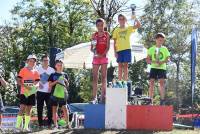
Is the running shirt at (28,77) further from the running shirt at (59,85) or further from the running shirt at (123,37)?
the running shirt at (123,37)

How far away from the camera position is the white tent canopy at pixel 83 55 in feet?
51.0

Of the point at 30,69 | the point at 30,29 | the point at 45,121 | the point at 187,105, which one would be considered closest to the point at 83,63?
the point at 45,121

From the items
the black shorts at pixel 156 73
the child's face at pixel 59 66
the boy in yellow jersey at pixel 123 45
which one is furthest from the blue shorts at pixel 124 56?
the child's face at pixel 59 66

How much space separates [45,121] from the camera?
1261 cm

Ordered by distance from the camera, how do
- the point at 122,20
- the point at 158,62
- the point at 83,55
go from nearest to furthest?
1. the point at 122,20
2. the point at 158,62
3. the point at 83,55

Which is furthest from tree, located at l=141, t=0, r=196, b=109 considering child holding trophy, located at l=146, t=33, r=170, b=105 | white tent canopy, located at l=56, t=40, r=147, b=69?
child holding trophy, located at l=146, t=33, r=170, b=105

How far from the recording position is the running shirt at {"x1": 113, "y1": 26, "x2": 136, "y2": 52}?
450 inches

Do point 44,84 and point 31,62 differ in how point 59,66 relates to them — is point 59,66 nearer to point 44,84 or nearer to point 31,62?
point 31,62

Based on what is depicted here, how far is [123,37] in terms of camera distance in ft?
37.6

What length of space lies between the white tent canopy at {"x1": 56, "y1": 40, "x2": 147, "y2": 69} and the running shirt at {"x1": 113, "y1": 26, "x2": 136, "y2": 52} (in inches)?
150

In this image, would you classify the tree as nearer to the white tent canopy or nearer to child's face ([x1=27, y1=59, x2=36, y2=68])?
the white tent canopy

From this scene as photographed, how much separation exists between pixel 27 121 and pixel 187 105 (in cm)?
3209

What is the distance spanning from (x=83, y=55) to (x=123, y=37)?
19.0ft

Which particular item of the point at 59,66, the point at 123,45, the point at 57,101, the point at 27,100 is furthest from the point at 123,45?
the point at 27,100
